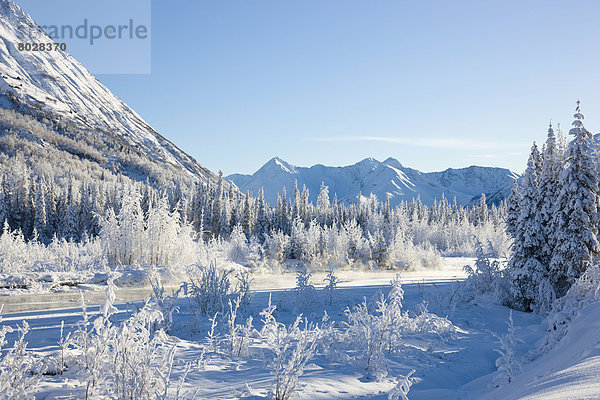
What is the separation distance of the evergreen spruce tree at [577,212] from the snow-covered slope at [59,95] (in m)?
157

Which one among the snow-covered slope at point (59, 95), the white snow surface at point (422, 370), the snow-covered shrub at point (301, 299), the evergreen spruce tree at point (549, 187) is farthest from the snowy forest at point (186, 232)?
the snow-covered slope at point (59, 95)

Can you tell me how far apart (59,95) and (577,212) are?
626ft

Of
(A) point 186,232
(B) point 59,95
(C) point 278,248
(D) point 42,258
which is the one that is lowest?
(C) point 278,248

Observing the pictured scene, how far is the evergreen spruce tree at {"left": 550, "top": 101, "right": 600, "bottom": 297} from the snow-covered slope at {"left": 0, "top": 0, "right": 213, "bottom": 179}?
15679cm

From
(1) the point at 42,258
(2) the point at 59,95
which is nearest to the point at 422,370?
(1) the point at 42,258

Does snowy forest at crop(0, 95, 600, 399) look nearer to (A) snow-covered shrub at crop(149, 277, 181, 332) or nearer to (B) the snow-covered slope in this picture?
(A) snow-covered shrub at crop(149, 277, 181, 332)

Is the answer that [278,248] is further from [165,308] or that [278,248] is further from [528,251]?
[165,308]

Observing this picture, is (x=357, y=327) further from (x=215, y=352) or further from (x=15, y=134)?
(x=15, y=134)

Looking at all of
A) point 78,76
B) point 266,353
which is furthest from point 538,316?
point 78,76

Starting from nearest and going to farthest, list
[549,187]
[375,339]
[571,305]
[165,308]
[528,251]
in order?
[375,339] < [165,308] < [571,305] < [528,251] < [549,187]

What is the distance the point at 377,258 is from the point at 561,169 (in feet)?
60.6

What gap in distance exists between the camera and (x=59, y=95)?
16000 cm

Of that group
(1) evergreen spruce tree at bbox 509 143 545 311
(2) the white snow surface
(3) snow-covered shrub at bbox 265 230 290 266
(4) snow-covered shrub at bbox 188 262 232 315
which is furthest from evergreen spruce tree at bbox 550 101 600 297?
(3) snow-covered shrub at bbox 265 230 290 266

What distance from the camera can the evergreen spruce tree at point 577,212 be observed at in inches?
440
